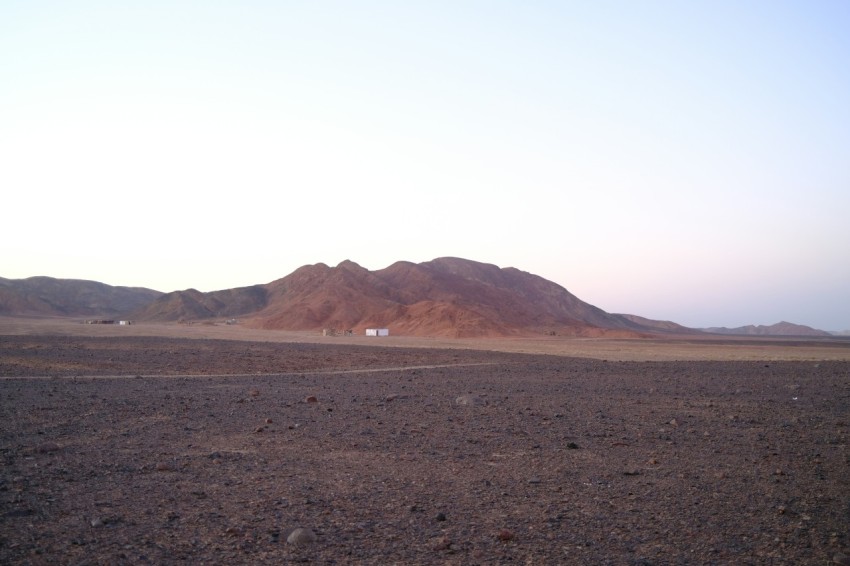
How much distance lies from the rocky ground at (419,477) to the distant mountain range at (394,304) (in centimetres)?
6937

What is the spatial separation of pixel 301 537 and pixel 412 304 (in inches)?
4437

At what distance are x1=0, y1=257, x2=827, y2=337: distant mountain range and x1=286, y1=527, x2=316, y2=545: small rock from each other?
78.9 meters

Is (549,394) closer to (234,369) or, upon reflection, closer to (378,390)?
(378,390)

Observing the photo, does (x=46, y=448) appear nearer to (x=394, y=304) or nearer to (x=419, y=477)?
(x=419, y=477)

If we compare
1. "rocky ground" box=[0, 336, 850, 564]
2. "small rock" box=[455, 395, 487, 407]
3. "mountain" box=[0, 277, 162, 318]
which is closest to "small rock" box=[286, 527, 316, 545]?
"rocky ground" box=[0, 336, 850, 564]

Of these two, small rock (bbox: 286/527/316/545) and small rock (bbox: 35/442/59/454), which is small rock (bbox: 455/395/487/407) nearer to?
small rock (bbox: 35/442/59/454)

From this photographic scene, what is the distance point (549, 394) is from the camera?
1998 cm

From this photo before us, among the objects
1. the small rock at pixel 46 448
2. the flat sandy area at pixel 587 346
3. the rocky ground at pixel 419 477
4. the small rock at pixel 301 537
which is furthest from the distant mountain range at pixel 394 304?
the small rock at pixel 301 537

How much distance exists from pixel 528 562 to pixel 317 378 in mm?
20024

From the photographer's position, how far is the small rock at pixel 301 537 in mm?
6727

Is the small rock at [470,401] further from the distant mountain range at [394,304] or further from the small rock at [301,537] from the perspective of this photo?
the distant mountain range at [394,304]

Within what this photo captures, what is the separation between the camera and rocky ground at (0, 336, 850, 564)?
670 centimetres

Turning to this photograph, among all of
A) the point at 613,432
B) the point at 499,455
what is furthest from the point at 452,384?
the point at 499,455

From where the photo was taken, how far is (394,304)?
374 feet
